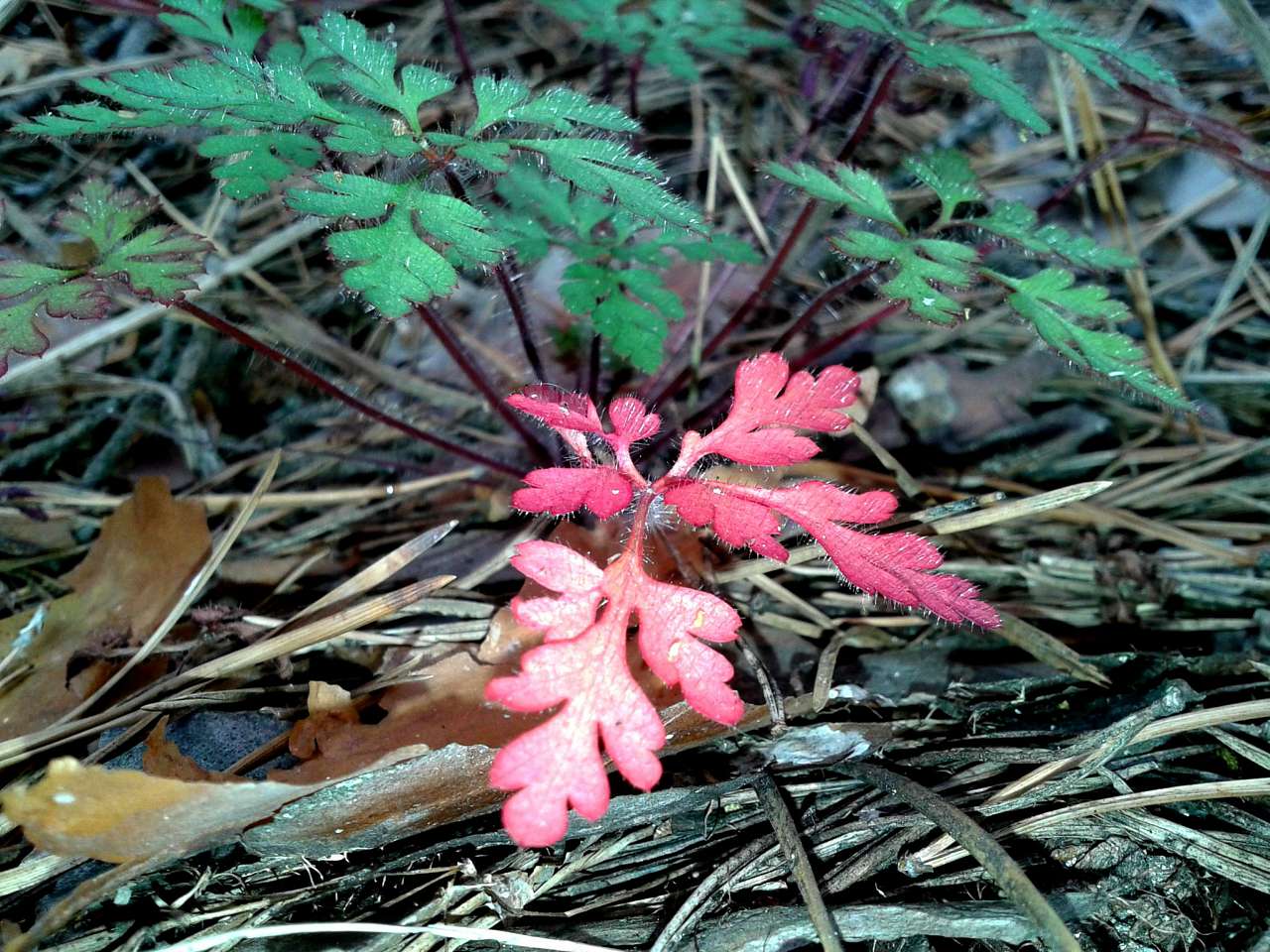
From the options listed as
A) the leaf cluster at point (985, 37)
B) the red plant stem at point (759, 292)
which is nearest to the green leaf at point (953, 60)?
the leaf cluster at point (985, 37)

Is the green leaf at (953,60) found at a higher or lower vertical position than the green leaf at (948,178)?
higher

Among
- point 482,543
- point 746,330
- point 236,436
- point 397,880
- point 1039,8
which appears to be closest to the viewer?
point 397,880

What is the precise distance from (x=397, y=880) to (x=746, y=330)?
1.73 meters

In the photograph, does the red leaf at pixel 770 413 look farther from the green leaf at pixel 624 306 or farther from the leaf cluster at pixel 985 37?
the leaf cluster at pixel 985 37

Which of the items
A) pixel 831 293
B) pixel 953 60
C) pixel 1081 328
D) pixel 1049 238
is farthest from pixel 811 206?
pixel 1081 328

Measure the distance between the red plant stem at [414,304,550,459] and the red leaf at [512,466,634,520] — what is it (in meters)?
0.48

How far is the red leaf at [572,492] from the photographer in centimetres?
133

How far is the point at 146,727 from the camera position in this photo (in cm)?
158

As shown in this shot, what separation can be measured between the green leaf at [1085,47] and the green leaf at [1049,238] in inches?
11.8

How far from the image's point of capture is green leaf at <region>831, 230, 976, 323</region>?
5.07 ft

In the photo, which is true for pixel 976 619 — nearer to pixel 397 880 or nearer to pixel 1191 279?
pixel 397 880

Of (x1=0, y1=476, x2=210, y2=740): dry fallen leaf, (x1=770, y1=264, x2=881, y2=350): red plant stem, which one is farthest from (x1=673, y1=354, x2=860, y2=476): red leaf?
(x1=0, y1=476, x2=210, y2=740): dry fallen leaf

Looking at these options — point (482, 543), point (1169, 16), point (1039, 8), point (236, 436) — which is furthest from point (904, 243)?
point (1169, 16)

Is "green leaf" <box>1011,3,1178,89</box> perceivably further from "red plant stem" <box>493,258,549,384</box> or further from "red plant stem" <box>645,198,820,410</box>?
"red plant stem" <box>493,258,549,384</box>
